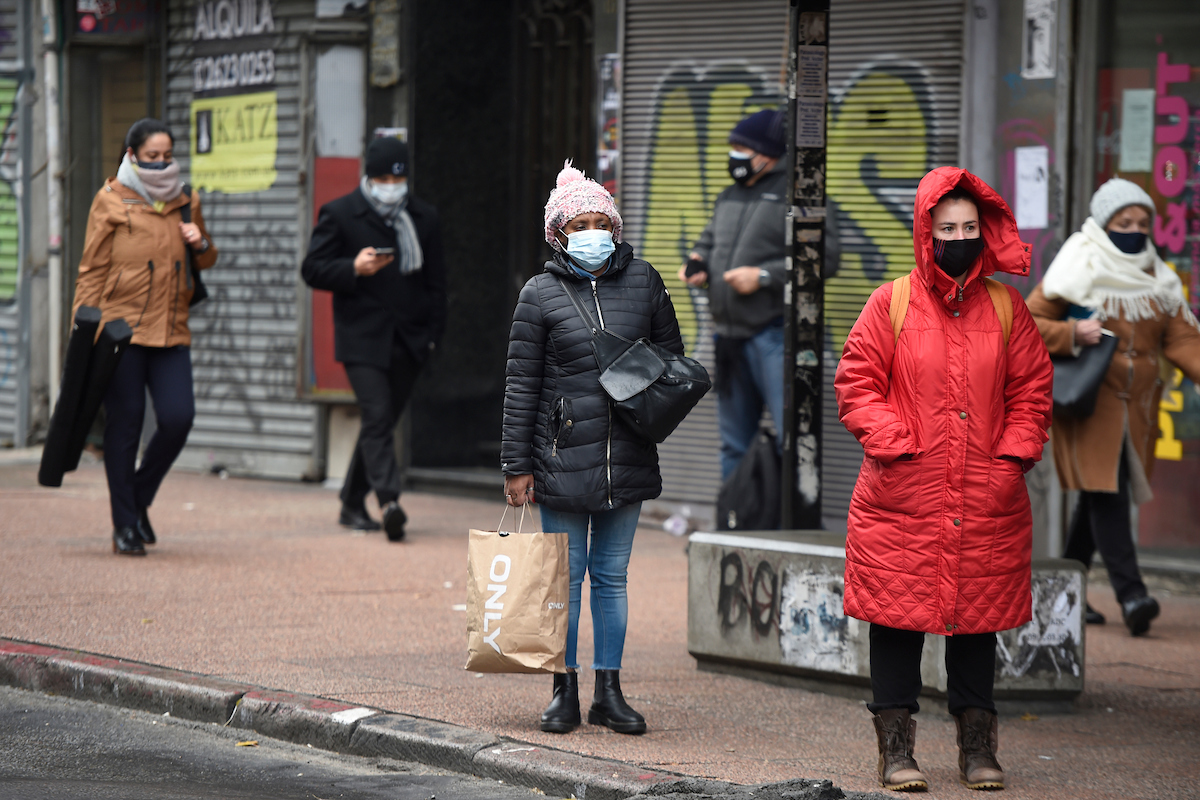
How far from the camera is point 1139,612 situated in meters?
7.23

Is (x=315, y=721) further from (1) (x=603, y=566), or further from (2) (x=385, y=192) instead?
(2) (x=385, y=192)

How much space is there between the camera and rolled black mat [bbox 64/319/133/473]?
8398mm

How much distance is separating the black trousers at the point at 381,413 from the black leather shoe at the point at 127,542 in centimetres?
132

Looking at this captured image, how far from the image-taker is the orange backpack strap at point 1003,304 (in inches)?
192

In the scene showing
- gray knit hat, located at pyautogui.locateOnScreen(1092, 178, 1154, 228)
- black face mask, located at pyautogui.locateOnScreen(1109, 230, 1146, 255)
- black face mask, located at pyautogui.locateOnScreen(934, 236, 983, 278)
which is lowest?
black face mask, located at pyautogui.locateOnScreen(934, 236, 983, 278)

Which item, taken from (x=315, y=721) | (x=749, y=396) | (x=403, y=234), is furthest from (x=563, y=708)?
(x=403, y=234)

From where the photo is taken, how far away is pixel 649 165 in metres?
10.3

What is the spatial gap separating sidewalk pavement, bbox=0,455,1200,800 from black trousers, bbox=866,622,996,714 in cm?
26

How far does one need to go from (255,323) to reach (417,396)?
1.68m

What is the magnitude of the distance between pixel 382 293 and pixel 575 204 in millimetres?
4207

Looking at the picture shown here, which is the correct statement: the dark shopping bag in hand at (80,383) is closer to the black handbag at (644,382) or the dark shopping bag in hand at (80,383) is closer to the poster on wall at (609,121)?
the poster on wall at (609,121)

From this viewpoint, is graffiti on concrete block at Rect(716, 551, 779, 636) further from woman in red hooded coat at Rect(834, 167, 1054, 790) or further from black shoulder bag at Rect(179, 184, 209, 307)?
black shoulder bag at Rect(179, 184, 209, 307)

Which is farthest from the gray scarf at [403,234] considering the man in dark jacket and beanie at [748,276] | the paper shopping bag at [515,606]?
the paper shopping bag at [515,606]

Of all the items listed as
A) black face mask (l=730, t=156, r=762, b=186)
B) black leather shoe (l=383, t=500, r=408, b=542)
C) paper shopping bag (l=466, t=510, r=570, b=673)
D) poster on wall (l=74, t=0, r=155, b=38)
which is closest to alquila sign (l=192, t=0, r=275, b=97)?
poster on wall (l=74, t=0, r=155, b=38)
